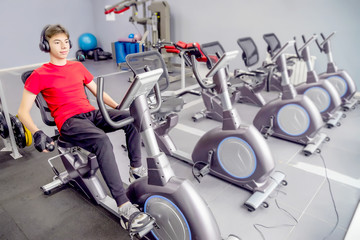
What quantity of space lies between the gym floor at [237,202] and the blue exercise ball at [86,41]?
562cm

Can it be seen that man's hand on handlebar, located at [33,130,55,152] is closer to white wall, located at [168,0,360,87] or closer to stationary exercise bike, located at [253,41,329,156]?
stationary exercise bike, located at [253,41,329,156]

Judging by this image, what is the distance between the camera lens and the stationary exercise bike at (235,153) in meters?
2.01

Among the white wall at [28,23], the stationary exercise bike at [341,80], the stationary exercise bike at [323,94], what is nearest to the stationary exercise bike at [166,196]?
the stationary exercise bike at [323,94]

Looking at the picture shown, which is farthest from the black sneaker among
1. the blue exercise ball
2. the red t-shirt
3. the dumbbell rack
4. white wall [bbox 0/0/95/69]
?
the blue exercise ball

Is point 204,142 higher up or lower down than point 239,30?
lower down

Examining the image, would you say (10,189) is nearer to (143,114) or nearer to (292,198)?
(143,114)

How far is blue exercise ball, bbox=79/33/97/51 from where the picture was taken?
7875 mm

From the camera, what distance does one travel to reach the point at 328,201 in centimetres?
202

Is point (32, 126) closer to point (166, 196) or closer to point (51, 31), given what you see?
point (51, 31)

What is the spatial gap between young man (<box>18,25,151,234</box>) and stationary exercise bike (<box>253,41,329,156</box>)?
5.31 feet

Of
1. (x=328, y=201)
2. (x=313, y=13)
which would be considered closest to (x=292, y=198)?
(x=328, y=201)

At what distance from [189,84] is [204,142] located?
3.17 m

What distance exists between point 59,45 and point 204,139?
1.33 meters

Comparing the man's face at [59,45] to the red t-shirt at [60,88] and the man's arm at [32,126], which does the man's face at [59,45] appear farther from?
the man's arm at [32,126]
